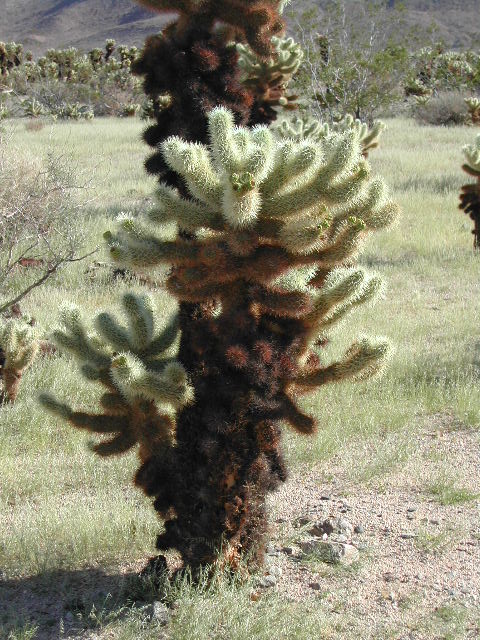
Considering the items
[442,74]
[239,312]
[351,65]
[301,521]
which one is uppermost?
[351,65]

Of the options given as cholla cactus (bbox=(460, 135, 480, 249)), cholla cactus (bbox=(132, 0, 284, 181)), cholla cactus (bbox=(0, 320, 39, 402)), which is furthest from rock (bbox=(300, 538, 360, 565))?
cholla cactus (bbox=(460, 135, 480, 249))

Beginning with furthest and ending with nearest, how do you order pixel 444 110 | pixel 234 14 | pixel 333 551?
1. pixel 444 110
2. pixel 333 551
3. pixel 234 14

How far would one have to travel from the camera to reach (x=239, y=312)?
3.36m

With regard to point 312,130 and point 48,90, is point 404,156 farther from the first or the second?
point 48,90

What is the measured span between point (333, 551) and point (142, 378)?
1454mm

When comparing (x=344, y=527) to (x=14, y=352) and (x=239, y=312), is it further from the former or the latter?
(x=14, y=352)

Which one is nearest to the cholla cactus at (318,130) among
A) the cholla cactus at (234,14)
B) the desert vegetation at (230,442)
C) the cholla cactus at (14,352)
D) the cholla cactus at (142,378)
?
the cholla cactus at (14,352)

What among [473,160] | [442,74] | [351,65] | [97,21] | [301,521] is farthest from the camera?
[97,21]

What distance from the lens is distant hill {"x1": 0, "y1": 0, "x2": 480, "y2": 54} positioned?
77.9 meters

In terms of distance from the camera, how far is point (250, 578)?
371cm

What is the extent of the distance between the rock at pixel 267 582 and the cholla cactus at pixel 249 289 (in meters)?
0.16

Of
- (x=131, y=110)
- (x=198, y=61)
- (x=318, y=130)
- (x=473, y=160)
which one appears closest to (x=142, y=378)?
(x=198, y=61)

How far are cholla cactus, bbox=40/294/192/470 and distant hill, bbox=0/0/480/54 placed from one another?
71.0m

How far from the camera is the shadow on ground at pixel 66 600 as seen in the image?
3.46 m
